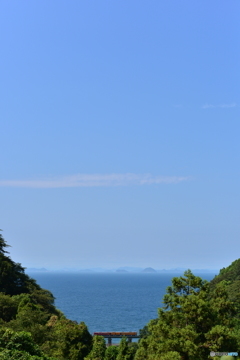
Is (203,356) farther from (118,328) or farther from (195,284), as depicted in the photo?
(118,328)

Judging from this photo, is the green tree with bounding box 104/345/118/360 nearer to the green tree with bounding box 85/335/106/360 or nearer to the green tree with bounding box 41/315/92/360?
the green tree with bounding box 85/335/106/360

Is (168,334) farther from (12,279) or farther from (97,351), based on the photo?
(12,279)

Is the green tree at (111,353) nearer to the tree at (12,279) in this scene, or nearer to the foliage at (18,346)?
the foliage at (18,346)

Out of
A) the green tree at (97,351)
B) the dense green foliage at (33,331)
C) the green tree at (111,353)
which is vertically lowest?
the green tree at (111,353)

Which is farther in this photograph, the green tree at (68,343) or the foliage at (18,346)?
the green tree at (68,343)

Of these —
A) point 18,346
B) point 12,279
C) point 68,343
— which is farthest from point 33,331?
point 12,279

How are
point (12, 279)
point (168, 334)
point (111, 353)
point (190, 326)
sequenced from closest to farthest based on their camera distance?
point (190, 326), point (168, 334), point (111, 353), point (12, 279)

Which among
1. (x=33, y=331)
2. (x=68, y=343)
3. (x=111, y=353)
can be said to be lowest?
(x=111, y=353)

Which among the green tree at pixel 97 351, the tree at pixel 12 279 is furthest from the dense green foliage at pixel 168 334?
the tree at pixel 12 279

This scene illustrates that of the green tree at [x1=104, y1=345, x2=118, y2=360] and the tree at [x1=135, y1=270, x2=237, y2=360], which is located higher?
the tree at [x1=135, y1=270, x2=237, y2=360]

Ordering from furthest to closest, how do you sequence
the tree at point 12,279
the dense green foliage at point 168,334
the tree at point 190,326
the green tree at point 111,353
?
the tree at point 12,279 → the green tree at point 111,353 → the tree at point 190,326 → the dense green foliage at point 168,334

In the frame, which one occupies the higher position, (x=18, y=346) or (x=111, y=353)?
(x=18, y=346)

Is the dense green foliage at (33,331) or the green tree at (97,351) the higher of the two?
the dense green foliage at (33,331)

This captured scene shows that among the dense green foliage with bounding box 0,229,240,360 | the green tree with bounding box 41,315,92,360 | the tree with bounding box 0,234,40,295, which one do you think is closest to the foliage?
the dense green foliage with bounding box 0,229,240,360
